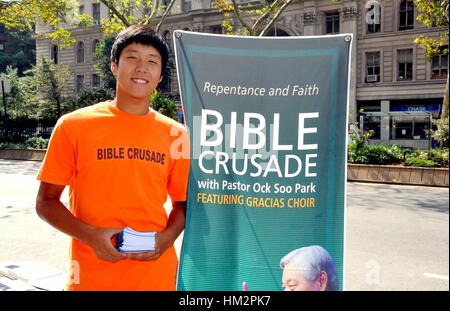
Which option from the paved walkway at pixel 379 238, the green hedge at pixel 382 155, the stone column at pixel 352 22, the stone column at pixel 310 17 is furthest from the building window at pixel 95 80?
the paved walkway at pixel 379 238

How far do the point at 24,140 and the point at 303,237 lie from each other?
27.6m

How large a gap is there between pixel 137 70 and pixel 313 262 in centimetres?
101

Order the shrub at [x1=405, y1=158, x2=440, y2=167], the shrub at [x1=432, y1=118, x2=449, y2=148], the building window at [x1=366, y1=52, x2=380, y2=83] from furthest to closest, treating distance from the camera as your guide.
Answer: the building window at [x1=366, y1=52, x2=380, y2=83] < the shrub at [x1=405, y1=158, x2=440, y2=167] < the shrub at [x1=432, y1=118, x2=449, y2=148]

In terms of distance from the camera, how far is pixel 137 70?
186cm

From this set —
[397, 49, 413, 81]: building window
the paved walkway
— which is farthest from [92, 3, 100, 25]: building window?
the paved walkway

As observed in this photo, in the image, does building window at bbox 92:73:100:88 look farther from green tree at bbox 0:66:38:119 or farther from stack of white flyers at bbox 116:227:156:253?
stack of white flyers at bbox 116:227:156:253

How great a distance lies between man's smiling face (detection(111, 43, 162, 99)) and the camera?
185 centimetres

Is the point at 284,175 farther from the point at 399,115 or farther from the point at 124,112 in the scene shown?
the point at 399,115

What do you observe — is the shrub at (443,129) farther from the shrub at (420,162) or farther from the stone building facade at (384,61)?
the stone building facade at (384,61)

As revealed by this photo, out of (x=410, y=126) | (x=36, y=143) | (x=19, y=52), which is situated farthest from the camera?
(x=19, y=52)

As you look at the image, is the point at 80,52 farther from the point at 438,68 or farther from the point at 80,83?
the point at 438,68

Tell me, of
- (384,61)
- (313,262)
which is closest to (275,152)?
(313,262)

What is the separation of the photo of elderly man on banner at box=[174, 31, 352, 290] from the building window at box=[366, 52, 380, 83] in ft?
100

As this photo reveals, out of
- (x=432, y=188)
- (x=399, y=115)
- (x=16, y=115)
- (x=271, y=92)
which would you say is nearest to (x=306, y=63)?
(x=271, y=92)
